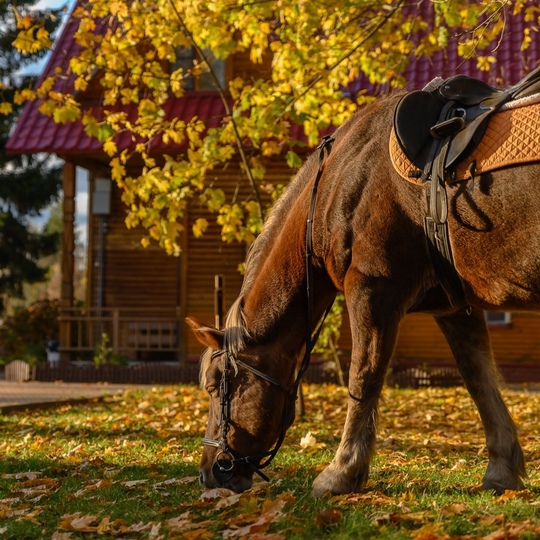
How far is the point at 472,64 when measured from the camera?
17.5m

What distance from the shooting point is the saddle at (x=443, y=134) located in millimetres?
4621

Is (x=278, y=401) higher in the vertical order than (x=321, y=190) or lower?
lower

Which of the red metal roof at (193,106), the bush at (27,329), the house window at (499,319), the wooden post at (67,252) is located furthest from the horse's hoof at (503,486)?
the bush at (27,329)

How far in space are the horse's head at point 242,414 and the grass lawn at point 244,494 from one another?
0.46ft

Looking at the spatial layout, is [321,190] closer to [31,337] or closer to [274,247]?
[274,247]

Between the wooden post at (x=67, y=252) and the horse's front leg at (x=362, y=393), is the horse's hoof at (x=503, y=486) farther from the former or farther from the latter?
the wooden post at (x=67, y=252)

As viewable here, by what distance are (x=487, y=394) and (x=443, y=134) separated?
4.82ft

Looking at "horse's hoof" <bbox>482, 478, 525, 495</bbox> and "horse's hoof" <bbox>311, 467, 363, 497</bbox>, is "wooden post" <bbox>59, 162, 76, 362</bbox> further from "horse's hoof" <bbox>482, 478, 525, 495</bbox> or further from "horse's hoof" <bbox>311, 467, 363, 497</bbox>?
"horse's hoof" <bbox>482, 478, 525, 495</bbox>

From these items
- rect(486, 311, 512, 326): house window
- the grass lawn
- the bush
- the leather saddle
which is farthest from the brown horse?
the bush

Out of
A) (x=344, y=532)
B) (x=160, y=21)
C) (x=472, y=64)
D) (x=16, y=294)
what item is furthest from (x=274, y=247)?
(x=16, y=294)

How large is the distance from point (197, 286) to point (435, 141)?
1403 cm

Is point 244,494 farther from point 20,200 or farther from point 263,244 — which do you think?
point 20,200

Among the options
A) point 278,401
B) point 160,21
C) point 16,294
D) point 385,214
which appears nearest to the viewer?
point 385,214

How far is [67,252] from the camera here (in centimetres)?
1803
